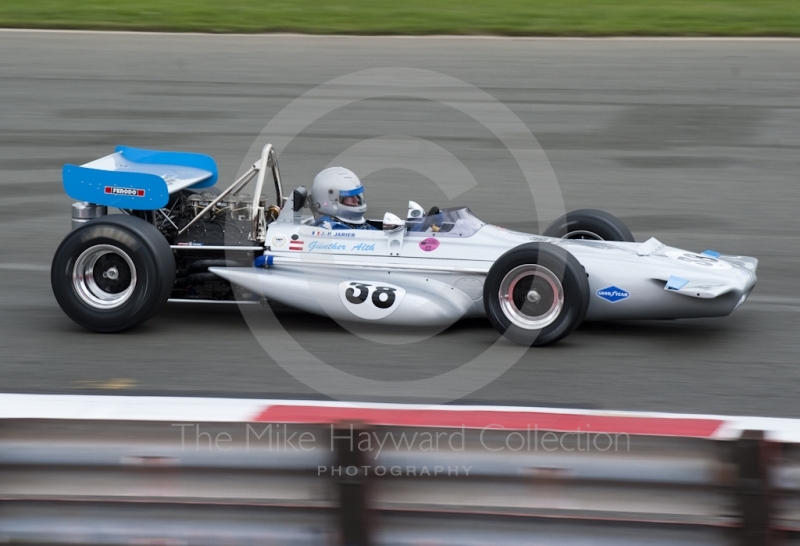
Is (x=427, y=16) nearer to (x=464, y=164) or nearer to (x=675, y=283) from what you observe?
(x=464, y=164)

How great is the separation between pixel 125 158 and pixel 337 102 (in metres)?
7.26

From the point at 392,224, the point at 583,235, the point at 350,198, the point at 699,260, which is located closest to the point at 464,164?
the point at 583,235

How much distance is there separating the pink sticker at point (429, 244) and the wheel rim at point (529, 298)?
24.7 inches

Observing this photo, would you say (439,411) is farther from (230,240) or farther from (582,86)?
(582,86)

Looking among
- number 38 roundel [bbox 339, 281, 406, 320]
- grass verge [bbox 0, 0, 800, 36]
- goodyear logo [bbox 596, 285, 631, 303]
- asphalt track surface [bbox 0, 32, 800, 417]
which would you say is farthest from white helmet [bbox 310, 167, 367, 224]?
grass verge [bbox 0, 0, 800, 36]

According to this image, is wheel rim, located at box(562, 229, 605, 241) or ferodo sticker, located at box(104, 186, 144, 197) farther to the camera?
wheel rim, located at box(562, 229, 605, 241)

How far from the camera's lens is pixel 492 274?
251 inches

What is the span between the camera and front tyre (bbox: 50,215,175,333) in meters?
6.60

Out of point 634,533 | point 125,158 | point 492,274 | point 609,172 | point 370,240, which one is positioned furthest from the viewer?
point 609,172

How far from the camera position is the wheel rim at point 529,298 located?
6.36m

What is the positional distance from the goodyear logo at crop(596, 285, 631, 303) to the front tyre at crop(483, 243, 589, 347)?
0.90ft

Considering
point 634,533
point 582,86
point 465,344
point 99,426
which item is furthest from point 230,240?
point 582,86

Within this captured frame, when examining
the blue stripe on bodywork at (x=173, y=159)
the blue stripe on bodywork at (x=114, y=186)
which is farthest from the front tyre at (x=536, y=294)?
the blue stripe on bodywork at (x=173, y=159)

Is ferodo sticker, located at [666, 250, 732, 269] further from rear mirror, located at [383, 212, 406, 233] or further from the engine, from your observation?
the engine
